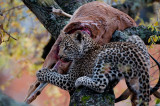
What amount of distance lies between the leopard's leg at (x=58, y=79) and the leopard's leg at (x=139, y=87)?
4.64 feet

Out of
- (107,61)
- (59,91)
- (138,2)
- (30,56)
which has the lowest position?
(59,91)

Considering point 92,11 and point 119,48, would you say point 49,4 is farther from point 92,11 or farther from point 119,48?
point 119,48

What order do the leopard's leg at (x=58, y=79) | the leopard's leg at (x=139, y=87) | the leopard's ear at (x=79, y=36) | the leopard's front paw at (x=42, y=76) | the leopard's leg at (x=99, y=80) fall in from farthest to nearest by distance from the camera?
the leopard's ear at (x=79, y=36) < the leopard's front paw at (x=42, y=76) < the leopard's leg at (x=58, y=79) < the leopard's leg at (x=99, y=80) < the leopard's leg at (x=139, y=87)

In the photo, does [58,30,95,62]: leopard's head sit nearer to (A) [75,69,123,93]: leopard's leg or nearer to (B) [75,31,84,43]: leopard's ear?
(B) [75,31,84,43]: leopard's ear


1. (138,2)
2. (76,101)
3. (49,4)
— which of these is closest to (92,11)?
(49,4)

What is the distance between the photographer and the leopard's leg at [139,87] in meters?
5.74

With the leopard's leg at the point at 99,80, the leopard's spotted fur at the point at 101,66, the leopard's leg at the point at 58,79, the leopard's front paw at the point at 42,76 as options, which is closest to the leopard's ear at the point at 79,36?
the leopard's spotted fur at the point at 101,66

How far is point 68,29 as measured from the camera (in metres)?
7.54

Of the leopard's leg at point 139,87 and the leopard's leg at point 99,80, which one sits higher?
the leopard's leg at point 99,80

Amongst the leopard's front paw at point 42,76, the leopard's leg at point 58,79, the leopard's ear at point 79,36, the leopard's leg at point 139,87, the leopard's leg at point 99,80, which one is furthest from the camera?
the leopard's ear at point 79,36

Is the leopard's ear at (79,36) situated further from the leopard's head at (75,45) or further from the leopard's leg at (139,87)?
the leopard's leg at (139,87)

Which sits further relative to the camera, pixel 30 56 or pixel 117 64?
pixel 30 56

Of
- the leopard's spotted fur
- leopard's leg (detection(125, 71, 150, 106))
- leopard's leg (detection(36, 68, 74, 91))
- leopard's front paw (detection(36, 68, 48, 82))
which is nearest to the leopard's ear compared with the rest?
the leopard's spotted fur

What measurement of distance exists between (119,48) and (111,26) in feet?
4.73
